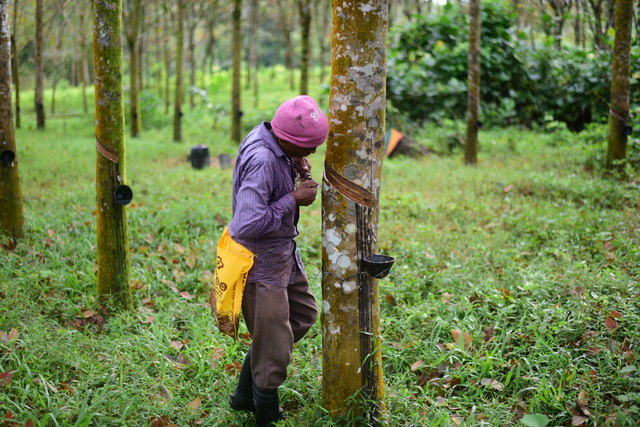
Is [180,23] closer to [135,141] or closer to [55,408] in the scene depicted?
[135,141]

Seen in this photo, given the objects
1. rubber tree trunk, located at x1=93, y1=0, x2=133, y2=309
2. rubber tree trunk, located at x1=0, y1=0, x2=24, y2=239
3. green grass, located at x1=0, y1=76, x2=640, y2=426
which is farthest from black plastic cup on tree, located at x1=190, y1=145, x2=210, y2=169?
rubber tree trunk, located at x1=93, y1=0, x2=133, y2=309

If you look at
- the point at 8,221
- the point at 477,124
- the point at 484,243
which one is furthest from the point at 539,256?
the point at 8,221

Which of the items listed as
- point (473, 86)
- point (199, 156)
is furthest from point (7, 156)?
point (473, 86)

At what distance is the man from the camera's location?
7.61 ft

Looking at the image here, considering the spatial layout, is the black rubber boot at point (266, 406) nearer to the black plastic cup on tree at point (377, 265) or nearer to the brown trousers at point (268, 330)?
the brown trousers at point (268, 330)

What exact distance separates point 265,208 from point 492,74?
1211cm

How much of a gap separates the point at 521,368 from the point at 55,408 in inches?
109

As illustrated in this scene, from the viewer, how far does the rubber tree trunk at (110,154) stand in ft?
12.1

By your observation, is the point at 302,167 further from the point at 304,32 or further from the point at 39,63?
the point at 39,63

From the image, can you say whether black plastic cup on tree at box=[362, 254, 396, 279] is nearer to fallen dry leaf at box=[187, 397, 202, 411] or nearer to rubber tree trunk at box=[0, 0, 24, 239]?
fallen dry leaf at box=[187, 397, 202, 411]

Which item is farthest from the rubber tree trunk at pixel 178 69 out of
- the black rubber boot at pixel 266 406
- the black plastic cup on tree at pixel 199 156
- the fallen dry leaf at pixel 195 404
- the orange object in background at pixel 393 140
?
the black rubber boot at pixel 266 406

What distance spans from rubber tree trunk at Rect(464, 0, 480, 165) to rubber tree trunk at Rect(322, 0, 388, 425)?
22.4 feet

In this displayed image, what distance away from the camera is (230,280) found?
2.47m

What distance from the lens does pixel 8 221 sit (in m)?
4.92
